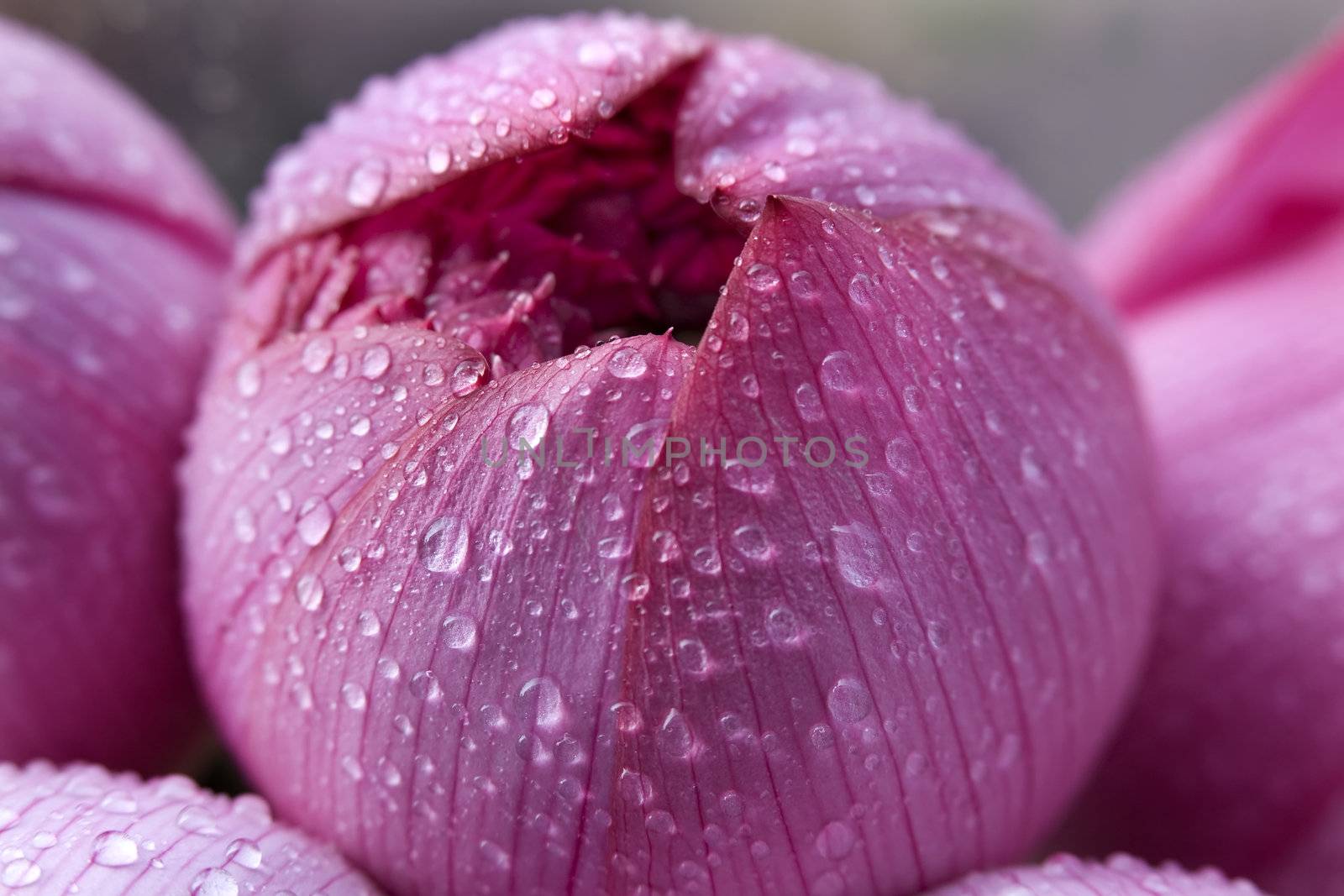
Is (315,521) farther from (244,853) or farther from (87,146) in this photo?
(87,146)

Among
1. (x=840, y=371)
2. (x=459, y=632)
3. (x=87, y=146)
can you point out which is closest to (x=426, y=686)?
(x=459, y=632)

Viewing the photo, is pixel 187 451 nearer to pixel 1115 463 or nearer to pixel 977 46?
pixel 1115 463

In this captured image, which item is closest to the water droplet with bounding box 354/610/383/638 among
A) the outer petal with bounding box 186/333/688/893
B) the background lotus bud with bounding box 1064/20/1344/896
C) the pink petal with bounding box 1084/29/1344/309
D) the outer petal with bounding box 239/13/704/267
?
the outer petal with bounding box 186/333/688/893

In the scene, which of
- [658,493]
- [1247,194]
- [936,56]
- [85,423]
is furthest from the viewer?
[936,56]

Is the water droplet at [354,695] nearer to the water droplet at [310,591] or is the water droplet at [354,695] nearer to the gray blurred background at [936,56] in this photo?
the water droplet at [310,591]

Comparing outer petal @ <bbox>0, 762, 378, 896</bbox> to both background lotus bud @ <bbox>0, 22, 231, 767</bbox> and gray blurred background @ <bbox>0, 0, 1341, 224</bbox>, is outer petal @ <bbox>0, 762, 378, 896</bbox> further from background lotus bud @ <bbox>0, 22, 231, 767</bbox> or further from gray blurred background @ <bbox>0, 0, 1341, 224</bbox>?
gray blurred background @ <bbox>0, 0, 1341, 224</bbox>

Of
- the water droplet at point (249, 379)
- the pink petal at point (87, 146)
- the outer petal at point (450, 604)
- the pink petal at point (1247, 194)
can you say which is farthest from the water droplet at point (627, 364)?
the pink petal at point (1247, 194)

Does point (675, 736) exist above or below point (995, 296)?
below

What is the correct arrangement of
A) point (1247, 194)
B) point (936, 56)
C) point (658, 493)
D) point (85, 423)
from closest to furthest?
1. point (658, 493)
2. point (85, 423)
3. point (1247, 194)
4. point (936, 56)
